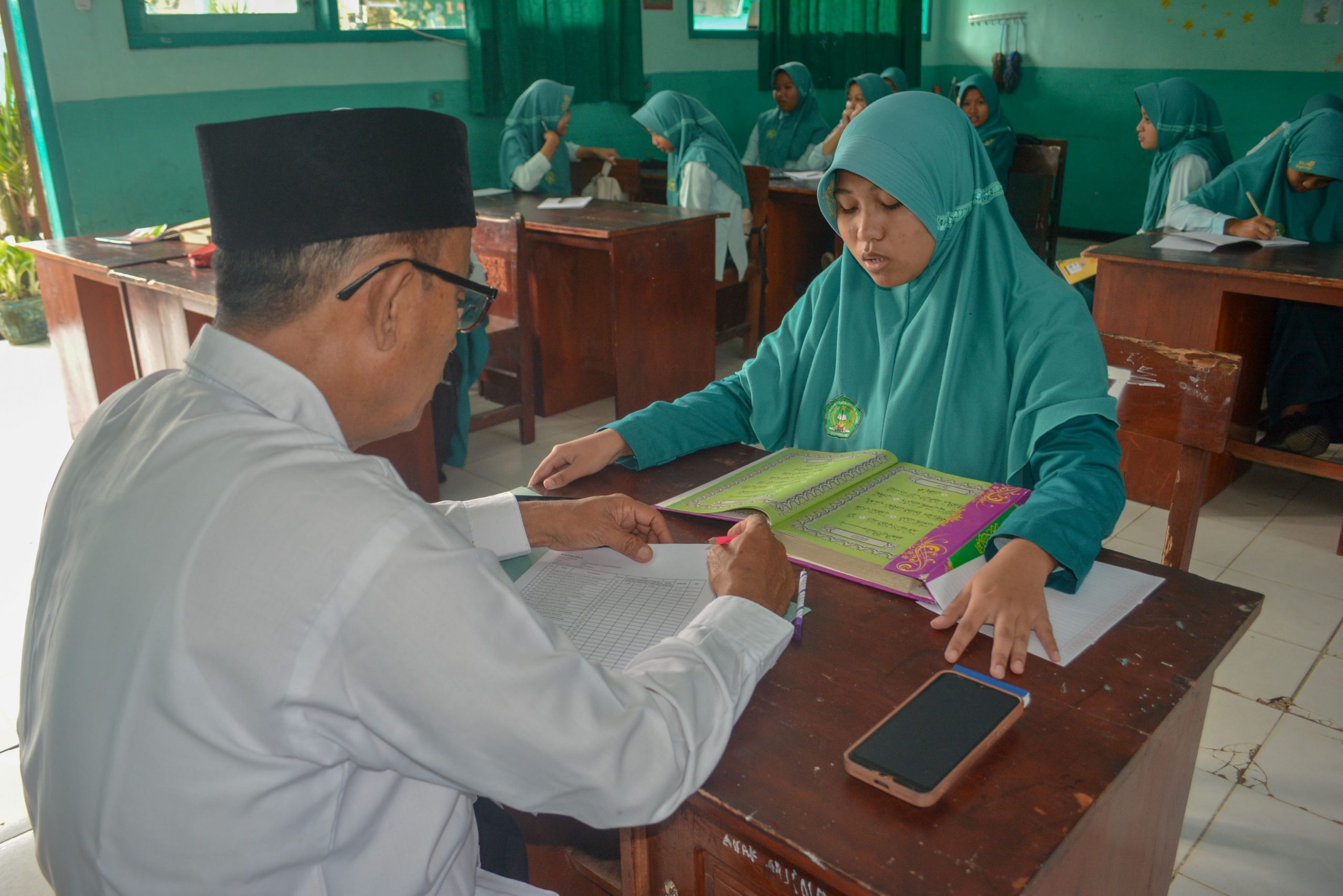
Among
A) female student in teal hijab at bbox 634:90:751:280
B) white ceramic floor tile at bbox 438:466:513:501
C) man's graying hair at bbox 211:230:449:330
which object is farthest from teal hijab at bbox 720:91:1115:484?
female student in teal hijab at bbox 634:90:751:280

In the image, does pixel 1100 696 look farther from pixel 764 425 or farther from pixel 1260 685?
pixel 1260 685

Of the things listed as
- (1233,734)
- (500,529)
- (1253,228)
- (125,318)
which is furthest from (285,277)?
(1253,228)

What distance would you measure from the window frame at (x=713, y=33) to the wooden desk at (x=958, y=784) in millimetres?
6407

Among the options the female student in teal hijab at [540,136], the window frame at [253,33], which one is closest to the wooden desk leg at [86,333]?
the window frame at [253,33]

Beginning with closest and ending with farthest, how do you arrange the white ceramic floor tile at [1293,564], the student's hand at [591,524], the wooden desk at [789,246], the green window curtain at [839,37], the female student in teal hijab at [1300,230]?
the student's hand at [591,524]
the white ceramic floor tile at [1293,564]
the female student in teal hijab at [1300,230]
the wooden desk at [789,246]
the green window curtain at [839,37]

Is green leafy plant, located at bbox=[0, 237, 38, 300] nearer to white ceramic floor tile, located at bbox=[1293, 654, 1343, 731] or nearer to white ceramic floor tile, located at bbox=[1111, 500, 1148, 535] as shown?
white ceramic floor tile, located at bbox=[1111, 500, 1148, 535]

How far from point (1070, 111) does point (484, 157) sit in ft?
15.7

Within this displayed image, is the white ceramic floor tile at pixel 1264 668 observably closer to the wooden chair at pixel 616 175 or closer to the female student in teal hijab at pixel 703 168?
the female student in teal hijab at pixel 703 168

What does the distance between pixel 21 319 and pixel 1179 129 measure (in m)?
5.66

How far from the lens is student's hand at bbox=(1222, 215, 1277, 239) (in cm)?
325

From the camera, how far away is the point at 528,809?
27.2 inches

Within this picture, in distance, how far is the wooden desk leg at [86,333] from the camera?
3.44m

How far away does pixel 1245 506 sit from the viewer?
3115mm

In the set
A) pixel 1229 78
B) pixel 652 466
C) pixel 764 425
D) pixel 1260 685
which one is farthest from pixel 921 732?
pixel 1229 78
